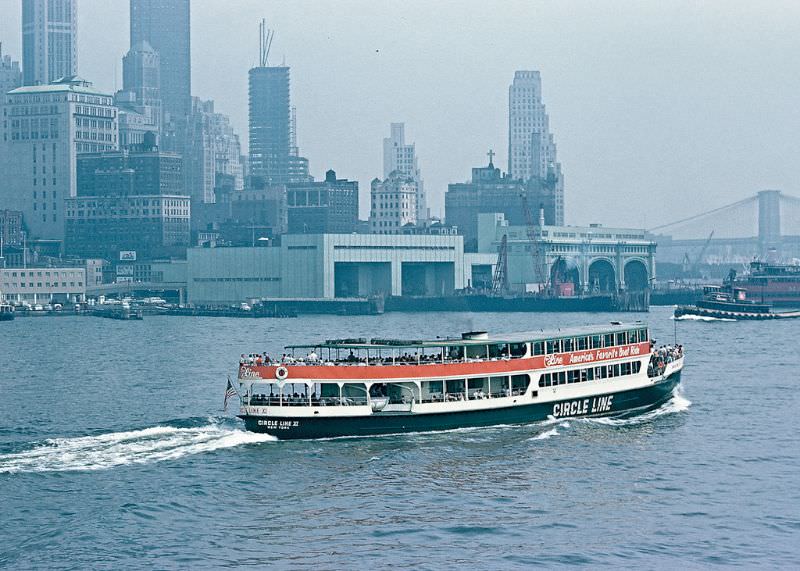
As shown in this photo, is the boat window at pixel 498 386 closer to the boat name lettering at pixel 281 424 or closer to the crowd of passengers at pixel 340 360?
the crowd of passengers at pixel 340 360

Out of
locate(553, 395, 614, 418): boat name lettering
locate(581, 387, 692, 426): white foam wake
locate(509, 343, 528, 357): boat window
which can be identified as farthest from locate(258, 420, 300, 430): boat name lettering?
locate(581, 387, 692, 426): white foam wake

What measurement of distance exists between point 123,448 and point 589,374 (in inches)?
849

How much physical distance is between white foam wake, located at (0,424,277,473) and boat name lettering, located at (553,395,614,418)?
13.7 meters

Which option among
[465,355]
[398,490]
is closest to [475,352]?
[465,355]

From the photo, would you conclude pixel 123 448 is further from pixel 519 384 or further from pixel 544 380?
pixel 544 380

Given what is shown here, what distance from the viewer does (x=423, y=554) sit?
136 ft

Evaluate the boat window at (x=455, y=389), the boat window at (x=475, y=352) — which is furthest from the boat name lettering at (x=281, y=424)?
the boat window at (x=475, y=352)

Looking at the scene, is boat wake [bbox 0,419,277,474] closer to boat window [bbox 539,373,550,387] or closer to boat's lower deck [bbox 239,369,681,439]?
boat's lower deck [bbox 239,369,681,439]

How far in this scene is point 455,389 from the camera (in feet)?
197

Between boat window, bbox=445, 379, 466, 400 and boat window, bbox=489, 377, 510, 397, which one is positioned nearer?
boat window, bbox=445, 379, 466, 400

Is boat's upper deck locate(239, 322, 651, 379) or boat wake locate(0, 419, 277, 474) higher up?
boat's upper deck locate(239, 322, 651, 379)

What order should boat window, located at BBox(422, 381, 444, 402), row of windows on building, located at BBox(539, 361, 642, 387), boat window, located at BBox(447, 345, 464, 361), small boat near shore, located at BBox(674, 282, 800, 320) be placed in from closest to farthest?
1. boat window, located at BBox(422, 381, 444, 402)
2. boat window, located at BBox(447, 345, 464, 361)
3. row of windows on building, located at BBox(539, 361, 642, 387)
4. small boat near shore, located at BBox(674, 282, 800, 320)

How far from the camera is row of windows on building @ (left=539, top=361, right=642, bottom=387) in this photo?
2459 inches

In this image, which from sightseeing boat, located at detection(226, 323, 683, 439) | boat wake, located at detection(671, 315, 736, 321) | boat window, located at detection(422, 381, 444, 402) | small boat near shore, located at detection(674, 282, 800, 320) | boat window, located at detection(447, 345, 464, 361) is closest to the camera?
sightseeing boat, located at detection(226, 323, 683, 439)
